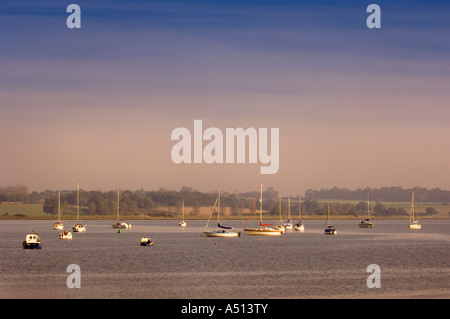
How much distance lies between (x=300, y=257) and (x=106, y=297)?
237ft

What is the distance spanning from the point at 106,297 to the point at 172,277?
23.1 meters

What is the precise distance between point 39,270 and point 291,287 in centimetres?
4481
